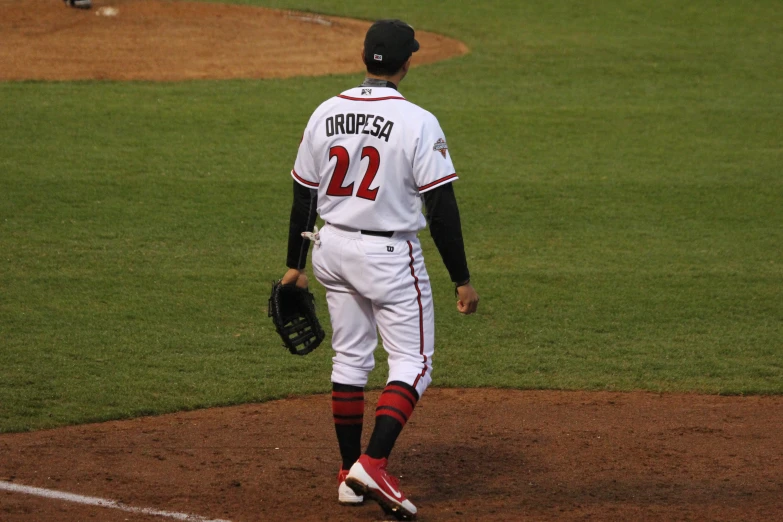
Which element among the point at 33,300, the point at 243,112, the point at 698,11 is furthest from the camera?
the point at 698,11

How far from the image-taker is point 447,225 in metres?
3.43

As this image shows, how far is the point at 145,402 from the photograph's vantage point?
4836mm

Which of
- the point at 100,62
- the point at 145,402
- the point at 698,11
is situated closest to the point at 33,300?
the point at 145,402

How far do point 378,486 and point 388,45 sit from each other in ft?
4.97

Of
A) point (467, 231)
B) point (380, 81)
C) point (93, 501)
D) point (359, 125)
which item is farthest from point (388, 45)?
point (467, 231)

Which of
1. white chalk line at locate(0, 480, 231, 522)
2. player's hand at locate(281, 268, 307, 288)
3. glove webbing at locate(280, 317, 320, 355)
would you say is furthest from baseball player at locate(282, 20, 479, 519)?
white chalk line at locate(0, 480, 231, 522)

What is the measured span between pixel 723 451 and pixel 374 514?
1.66 meters

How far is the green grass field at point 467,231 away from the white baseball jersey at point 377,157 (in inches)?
73.4

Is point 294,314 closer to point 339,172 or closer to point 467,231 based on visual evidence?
point 339,172

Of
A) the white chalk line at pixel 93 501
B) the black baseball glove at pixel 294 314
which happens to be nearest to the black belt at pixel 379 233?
the black baseball glove at pixel 294 314

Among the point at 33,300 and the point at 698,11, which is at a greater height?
the point at 698,11

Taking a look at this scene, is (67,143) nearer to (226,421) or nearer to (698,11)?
(226,421)

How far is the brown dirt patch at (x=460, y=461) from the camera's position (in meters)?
3.55

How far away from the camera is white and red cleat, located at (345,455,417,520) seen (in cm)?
331
